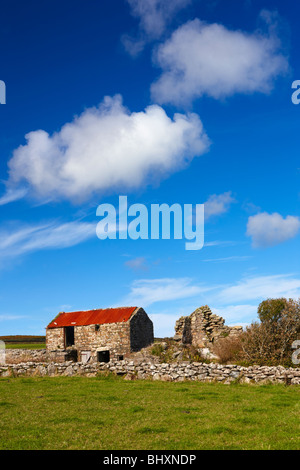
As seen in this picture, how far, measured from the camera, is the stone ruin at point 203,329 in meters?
39.7

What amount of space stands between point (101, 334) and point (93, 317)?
10.8ft

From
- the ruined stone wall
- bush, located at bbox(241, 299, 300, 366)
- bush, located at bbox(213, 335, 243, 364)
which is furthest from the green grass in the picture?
the ruined stone wall

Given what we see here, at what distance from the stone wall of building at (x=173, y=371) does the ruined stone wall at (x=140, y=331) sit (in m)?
16.5

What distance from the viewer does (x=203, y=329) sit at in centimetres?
4091

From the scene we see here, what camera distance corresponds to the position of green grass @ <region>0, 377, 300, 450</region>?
37.9 feet

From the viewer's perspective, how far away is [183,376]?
25.9 metres

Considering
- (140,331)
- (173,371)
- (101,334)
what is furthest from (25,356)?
(173,371)

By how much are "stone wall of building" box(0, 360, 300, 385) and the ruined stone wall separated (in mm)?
16472

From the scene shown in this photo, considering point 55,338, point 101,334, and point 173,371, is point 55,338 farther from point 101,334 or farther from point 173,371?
point 173,371

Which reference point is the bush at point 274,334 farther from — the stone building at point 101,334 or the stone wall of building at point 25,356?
the stone wall of building at point 25,356

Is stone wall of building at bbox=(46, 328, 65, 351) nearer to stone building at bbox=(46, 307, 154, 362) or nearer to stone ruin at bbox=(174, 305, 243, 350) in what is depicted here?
stone building at bbox=(46, 307, 154, 362)

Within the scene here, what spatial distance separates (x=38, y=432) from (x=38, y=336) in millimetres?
78597
